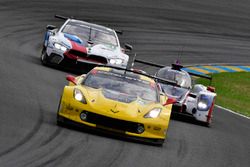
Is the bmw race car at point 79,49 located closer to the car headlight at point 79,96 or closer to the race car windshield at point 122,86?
the race car windshield at point 122,86

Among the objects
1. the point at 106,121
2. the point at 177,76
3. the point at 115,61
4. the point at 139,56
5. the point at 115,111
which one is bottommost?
the point at 139,56

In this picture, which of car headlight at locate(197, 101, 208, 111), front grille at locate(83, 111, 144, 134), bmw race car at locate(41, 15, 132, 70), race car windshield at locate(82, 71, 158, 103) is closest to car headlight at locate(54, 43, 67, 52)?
bmw race car at locate(41, 15, 132, 70)

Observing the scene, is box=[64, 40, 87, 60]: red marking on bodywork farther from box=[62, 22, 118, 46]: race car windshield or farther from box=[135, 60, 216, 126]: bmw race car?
box=[135, 60, 216, 126]: bmw race car

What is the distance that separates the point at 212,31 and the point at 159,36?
4406mm

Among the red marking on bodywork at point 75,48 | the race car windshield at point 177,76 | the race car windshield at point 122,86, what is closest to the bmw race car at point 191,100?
the race car windshield at point 177,76

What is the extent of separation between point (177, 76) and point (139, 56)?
10.2 meters

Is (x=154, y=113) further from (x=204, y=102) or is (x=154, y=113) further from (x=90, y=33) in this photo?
(x=90, y=33)

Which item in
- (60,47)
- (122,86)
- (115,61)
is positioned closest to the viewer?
(122,86)

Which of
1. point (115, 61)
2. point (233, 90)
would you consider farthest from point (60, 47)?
point (233, 90)

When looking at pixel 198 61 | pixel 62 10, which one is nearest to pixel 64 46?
pixel 198 61

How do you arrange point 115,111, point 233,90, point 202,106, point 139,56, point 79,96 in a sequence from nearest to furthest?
point 115,111 < point 79,96 < point 202,106 < point 233,90 < point 139,56

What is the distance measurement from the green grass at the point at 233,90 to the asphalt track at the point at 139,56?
1974mm

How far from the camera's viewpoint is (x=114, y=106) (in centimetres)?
1274

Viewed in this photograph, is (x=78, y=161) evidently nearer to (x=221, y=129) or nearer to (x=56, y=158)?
(x=56, y=158)
